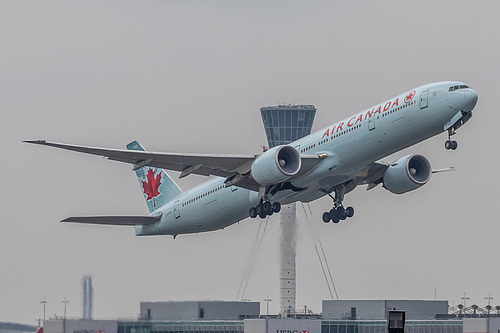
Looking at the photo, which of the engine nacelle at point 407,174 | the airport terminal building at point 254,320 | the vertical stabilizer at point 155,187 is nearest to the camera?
the engine nacelle at point 407,174

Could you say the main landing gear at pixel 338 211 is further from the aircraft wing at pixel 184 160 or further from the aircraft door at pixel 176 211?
the aircraft door at pixel 176 211

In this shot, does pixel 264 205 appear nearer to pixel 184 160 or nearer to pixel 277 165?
pixel 277 165

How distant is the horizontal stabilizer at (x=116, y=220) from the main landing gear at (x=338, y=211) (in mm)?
11507

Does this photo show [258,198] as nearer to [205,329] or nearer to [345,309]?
[205,329]

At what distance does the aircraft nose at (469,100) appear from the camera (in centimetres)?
5997

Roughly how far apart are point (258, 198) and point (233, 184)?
5.73ft

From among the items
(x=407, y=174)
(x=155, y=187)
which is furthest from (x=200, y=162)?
(x=155, y=187)

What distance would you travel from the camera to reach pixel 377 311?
9006cm

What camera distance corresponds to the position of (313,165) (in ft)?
212

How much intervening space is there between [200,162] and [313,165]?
6.56 meters

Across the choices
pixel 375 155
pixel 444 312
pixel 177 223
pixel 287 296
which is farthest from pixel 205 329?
pixel 287 296

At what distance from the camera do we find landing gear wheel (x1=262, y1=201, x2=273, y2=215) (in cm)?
6756

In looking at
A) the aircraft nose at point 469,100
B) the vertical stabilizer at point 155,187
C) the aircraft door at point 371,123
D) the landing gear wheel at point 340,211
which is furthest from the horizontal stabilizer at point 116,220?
the aircraft nose at point 469,100

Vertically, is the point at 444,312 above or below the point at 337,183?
below
